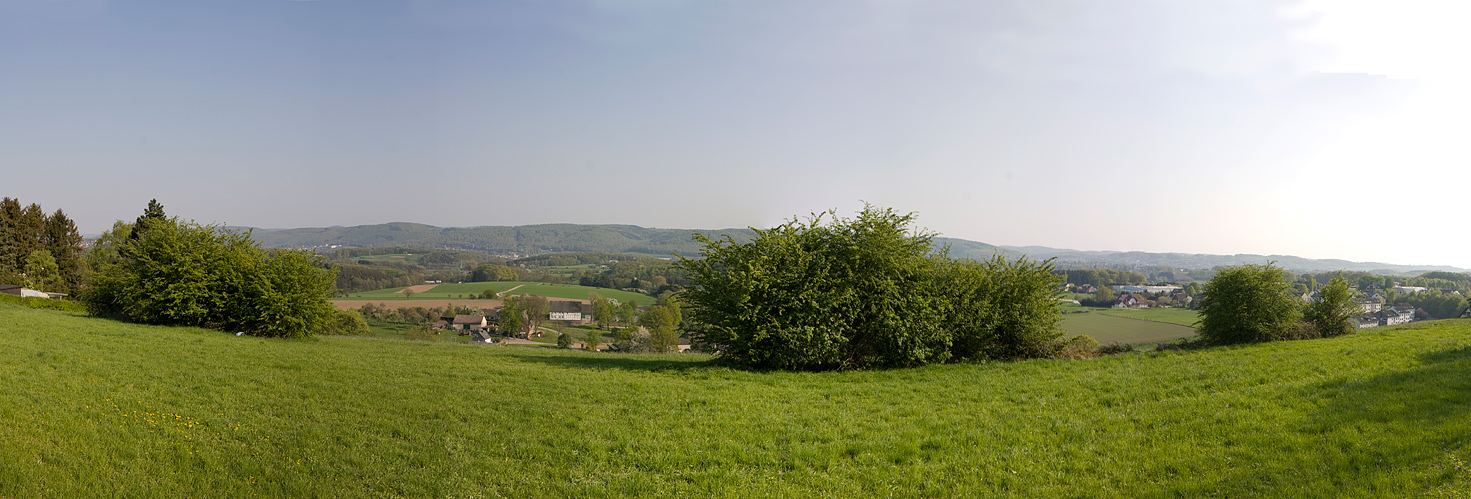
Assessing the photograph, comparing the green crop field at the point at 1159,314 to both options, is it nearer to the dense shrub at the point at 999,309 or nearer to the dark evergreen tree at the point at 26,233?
the dense shrub at the point at 999,309

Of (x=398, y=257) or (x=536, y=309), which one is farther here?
(x=398, y=257)

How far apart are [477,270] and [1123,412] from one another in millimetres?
132864

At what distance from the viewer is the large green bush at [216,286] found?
74.4ft

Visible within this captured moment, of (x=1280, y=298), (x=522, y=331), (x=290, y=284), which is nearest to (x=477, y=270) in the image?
(x=522, y=331)

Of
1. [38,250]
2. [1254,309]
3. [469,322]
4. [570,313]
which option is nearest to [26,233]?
[38,250]

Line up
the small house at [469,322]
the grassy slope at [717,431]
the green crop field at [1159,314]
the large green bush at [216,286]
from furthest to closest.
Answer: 1. the small house at [469,322]
2. the green crop field at [1159,314]
3. the large green bush at [216,286]
4. the grassy slope at [717,431]

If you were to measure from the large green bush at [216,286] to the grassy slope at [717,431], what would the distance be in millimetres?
9134

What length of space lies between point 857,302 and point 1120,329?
1751 inches

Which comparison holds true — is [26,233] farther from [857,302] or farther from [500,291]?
[857,302]

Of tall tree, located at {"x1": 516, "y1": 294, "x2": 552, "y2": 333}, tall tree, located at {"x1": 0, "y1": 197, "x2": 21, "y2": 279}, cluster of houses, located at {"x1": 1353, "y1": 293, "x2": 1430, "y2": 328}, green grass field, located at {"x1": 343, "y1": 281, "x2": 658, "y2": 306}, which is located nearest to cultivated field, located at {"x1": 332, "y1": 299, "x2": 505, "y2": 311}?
green grass field, located at {"x1": 343, "y1": 281, "x2": 658, "y2": 306}

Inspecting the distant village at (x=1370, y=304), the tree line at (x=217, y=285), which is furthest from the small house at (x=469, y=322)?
the distant village at (x=1370, y=304)

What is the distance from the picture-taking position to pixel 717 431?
9.16 m

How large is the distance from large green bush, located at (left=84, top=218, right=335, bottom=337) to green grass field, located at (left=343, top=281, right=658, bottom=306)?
67.0 m

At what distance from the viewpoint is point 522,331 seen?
69.0m
